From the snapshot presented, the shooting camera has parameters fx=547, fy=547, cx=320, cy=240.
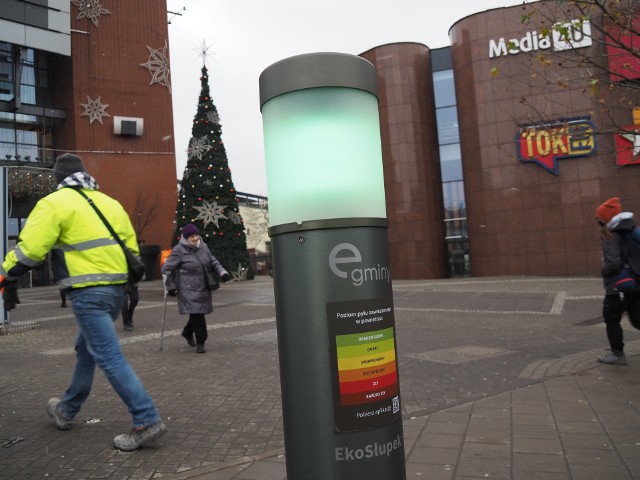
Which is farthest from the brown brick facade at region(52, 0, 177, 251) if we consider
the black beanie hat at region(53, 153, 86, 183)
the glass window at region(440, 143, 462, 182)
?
the black beanie hat at region(53, 153, 86, 183)

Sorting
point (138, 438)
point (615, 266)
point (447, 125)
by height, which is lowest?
point (138, 438)

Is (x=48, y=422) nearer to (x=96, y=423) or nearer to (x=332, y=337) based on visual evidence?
(x=96, y=423)

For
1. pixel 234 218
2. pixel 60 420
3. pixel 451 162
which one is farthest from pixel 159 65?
pixel 60 420

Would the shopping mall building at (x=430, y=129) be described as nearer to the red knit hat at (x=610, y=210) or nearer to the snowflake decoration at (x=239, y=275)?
the snowflake decoration at (x=239, y=275)

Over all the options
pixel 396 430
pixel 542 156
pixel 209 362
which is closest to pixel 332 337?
pixel 396 430

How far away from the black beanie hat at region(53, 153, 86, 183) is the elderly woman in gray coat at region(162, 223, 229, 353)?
125 inches

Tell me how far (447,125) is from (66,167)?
968 inches

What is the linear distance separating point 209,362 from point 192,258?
1583mm

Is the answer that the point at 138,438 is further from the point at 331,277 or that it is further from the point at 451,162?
the point at 451,162

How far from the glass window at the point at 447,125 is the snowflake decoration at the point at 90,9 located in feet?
62.0

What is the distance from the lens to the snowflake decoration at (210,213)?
23.1 metres

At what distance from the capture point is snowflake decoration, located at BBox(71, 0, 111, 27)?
95.6 ft

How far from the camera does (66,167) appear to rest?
404cm

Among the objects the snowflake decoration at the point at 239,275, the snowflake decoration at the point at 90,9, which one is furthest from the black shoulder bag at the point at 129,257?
the snowflake decoration at the point at 90,9
